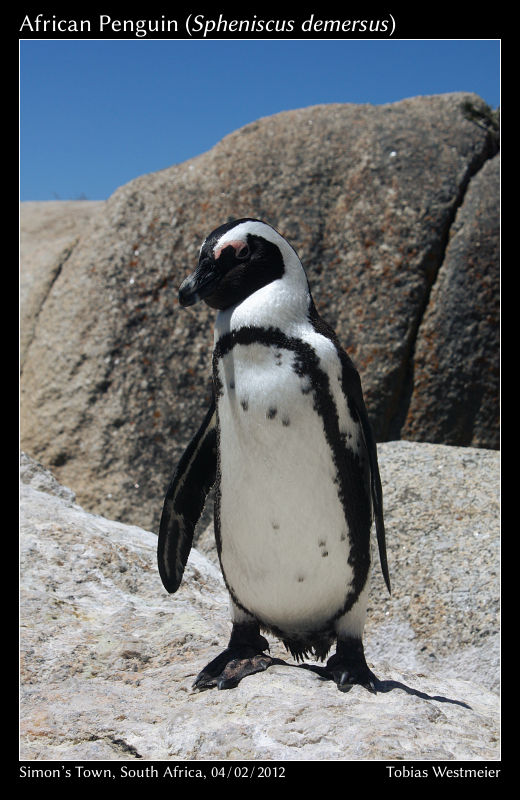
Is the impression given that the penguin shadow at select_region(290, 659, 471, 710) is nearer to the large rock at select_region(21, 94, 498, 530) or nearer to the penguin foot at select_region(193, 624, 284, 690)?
the penguin foot at select_region(193, 624, 284, 690)

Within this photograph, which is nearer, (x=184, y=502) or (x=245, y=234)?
(x=245, y=234)

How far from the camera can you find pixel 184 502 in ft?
8.36

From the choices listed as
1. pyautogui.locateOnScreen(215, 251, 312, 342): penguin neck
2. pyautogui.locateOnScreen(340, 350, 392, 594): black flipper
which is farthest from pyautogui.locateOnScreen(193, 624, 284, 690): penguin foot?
pyautogui.locateOnScreen(215, 251, 312, 342): penguin neck

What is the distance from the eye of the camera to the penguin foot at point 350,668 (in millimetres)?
2191

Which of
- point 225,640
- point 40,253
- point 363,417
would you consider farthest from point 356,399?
point 40,253

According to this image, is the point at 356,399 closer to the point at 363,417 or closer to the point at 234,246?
the point at 363,417

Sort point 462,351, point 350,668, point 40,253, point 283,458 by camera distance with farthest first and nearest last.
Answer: point 40,253
point 462,351
point 350,668
point 283,458

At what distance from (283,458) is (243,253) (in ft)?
1.92

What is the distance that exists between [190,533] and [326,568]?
0.56 meters

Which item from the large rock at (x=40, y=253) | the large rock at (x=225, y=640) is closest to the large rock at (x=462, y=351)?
the large rock at (x=225, y=640)

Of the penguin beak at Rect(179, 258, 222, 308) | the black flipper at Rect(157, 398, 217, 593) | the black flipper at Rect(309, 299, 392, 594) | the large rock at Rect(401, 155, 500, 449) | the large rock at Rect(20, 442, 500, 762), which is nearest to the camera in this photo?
the large rock at Rect(20, 442, 500, 762)

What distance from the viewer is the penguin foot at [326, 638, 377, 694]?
2.19m

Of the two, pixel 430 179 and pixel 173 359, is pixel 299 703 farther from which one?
pixel 430 179

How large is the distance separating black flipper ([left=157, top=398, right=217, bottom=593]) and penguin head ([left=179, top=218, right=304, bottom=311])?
47cm
